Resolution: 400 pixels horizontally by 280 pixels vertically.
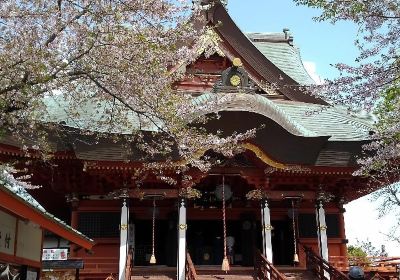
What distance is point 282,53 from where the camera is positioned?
23094 millimetres


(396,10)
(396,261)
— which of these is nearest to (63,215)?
(396,261)

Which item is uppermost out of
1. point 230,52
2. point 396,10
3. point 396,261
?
point 230,52

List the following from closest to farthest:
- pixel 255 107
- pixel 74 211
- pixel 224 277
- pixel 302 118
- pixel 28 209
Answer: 1. pixel 28 209
2. pixel 224 277
3. pixel 255 107
4. pixel 74 211
5. pixel 302 118

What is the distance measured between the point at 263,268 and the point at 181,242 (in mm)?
2328

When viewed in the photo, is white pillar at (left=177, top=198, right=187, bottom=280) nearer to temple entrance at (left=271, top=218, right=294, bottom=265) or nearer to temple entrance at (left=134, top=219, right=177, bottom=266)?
temple entrance at (left=134, top=219, right=177, bottom=266)

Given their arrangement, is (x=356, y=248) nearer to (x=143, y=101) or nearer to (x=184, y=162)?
(x=184, y=162)

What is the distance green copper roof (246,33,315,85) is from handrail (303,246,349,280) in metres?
7.40

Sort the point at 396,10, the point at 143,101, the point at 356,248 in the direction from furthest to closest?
1. the point at 356,248
2. the point at 143,101
3. the point at 396,10

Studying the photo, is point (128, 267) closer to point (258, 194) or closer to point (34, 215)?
point (258, 194)

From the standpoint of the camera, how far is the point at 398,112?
904 cm

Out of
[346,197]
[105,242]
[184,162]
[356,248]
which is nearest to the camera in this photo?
[184,162]

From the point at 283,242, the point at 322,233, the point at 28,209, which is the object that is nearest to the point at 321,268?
the point at 322,233

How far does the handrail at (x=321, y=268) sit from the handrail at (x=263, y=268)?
1.45m

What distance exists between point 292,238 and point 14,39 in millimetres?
12016
